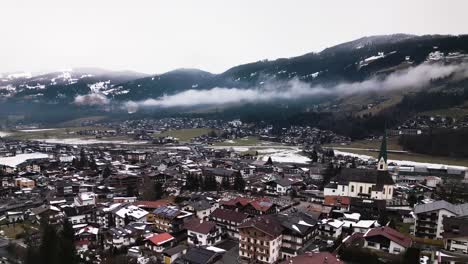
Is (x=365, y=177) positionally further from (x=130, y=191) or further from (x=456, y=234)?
(x=130, y=191)

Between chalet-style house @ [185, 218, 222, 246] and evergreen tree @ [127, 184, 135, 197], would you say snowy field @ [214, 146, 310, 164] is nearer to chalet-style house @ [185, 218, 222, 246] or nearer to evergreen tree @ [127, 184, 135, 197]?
evergreen tree @ [127, 184, 135, 197]

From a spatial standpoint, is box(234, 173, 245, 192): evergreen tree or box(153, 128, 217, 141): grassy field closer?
box(234, 173, 245, 192): evergreen tree

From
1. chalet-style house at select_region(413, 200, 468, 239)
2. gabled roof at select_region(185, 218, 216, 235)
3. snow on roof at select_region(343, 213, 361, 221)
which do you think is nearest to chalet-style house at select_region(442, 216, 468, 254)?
chalet-style house at select_region(413, 200, 468, 239)


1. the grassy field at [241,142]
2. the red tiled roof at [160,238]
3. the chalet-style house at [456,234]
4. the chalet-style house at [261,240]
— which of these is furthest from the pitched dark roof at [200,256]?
the grassy field at [241,142]

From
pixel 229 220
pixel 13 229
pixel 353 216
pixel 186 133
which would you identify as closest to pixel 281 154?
pixel 353 216

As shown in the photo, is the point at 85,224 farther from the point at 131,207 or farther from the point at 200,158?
the point at 200,158

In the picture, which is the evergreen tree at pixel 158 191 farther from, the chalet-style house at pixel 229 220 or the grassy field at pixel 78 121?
the grassy field at pixel 78 121
